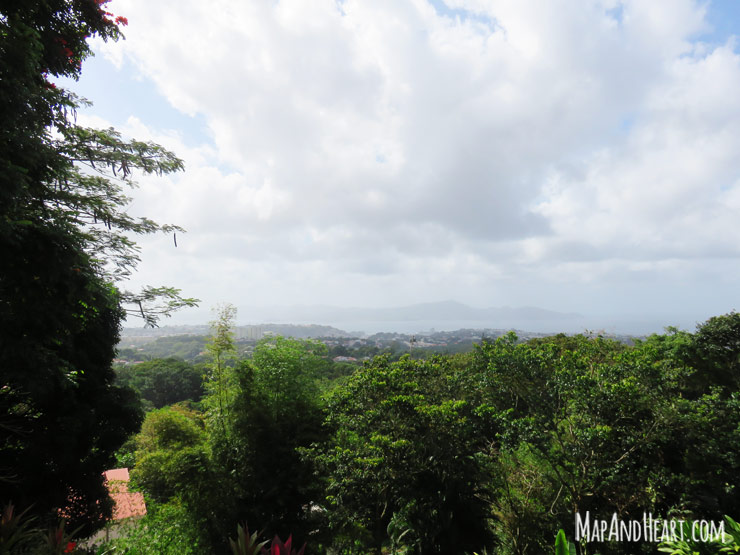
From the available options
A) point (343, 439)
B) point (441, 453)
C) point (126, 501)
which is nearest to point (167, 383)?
point (126, 501)

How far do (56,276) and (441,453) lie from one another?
6751mm

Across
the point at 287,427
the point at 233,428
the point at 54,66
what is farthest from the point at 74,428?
the point at 54,66

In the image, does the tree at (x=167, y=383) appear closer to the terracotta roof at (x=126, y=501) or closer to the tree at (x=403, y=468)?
the terracotta roof at (x=126, y=501)

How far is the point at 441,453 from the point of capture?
258 inches

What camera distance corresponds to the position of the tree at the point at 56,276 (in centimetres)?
352

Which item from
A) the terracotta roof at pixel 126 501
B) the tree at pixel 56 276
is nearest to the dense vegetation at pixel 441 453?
the tree at pixel 56 276

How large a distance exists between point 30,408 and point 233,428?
3588 mm

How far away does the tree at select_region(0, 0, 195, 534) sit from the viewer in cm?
352

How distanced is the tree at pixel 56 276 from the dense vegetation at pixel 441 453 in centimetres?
142

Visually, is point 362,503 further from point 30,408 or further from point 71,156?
point 71,156

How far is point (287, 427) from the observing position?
7832 mm

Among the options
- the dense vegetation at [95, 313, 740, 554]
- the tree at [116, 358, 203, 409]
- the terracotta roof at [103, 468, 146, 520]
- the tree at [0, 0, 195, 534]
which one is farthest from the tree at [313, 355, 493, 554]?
the tree at [116, 358, 203, 409]

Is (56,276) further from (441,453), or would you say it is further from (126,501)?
(126,501)

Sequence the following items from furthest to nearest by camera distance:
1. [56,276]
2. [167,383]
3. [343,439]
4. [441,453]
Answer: [167,383], [343,439], [441,453], [56,276]
